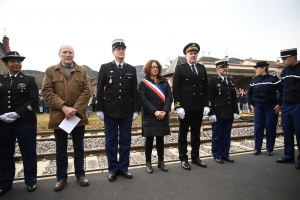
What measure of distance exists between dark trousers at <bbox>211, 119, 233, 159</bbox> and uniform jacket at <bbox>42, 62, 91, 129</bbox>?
8.99 feet

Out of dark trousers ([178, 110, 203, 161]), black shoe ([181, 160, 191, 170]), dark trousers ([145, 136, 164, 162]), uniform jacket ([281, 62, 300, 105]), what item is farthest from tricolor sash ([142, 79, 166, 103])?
uniform jacket ([281, 62, 300, 105])

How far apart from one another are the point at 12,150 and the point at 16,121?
0.47m

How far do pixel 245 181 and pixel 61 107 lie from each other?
3.16 metres

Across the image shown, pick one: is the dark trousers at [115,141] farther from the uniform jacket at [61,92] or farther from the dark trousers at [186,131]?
the dark trousers at [186,131]

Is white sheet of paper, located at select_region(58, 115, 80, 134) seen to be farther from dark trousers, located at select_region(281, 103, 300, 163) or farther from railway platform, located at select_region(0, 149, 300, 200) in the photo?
dark trousers, located at select_region(281, 103, 300, 163)

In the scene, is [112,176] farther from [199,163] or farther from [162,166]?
[199,163]

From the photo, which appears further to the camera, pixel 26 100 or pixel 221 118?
pixel 221 118

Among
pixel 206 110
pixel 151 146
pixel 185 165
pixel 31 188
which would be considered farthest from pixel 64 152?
pixel 206 110

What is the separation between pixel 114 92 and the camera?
3.49 m

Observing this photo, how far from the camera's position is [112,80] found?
3.49 meters


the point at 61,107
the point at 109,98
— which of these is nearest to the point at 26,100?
the point at 61,107

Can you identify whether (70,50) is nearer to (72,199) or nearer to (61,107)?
(61,107)

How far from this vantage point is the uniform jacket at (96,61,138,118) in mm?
3451

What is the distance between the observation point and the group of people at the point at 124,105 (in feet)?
10.0
